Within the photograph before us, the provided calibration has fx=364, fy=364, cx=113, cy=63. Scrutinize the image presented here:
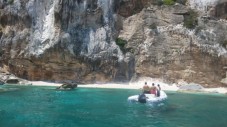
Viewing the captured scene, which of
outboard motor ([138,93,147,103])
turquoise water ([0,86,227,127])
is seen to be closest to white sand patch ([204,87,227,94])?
turquoise water ([0,86,227,127])

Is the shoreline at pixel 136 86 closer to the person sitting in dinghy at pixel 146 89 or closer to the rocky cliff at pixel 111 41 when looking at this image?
the rocky cliff at pixel 111 41

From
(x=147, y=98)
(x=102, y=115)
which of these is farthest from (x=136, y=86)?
(x=102, y=115)

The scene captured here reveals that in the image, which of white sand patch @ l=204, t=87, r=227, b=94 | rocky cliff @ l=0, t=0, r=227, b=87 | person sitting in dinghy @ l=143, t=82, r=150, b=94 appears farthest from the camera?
rocky cliff @ l=0, t=0, r=227, b=87

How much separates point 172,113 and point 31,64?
30.1 metres

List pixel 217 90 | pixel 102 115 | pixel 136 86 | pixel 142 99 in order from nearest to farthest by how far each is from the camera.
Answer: pixel 102 115 → pixel 142 99 → pixel 217 90 → pixel 136 86

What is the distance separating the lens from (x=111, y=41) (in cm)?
4972

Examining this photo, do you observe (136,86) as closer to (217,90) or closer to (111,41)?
(111,41)

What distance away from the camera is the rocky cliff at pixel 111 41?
4744cm

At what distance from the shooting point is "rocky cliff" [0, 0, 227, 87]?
4744 cm

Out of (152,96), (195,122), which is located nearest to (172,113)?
(195,122)

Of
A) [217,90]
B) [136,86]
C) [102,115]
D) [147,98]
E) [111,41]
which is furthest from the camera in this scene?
[111,41]

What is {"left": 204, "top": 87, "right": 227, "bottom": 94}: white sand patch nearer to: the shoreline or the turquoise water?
the shoreline

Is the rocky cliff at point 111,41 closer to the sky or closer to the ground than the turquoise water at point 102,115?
closer to the sky

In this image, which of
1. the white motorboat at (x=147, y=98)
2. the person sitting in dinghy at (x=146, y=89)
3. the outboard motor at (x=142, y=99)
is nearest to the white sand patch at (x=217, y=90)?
the person sitting in dinghy at (x=146, y=89)
